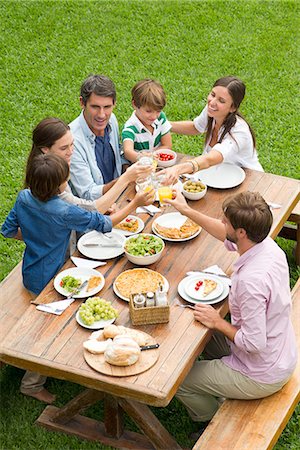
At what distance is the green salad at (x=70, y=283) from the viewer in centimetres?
511

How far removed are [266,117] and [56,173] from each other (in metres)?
4.05

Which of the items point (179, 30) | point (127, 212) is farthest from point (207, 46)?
point (127, 212)

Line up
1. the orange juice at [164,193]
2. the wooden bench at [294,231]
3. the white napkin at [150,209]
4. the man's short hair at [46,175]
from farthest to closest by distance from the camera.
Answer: the wooden bench at [294,231] → the white napkin at [150,209] → the orange juice at [164,193] → the man's short hair at [46,175]

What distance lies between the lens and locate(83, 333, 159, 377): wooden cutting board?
180 inches

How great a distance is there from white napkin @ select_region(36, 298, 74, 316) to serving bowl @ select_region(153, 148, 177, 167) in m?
1.68

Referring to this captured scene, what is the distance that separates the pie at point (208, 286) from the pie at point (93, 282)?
65 cm

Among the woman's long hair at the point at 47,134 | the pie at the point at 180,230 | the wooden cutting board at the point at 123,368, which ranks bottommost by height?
the wooden cutting board at the point at 123,368

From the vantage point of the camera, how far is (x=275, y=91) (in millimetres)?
9055

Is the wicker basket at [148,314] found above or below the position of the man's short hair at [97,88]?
below

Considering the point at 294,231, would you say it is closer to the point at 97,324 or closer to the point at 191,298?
the point at 191,298

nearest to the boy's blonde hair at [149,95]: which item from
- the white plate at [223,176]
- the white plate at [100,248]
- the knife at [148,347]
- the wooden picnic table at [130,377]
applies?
the white plate at [223,176]

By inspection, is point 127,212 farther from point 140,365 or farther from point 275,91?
point 275,91

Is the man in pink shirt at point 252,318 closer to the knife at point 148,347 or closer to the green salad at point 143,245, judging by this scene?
the knife at point 148,347

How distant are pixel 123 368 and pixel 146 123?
244cm
